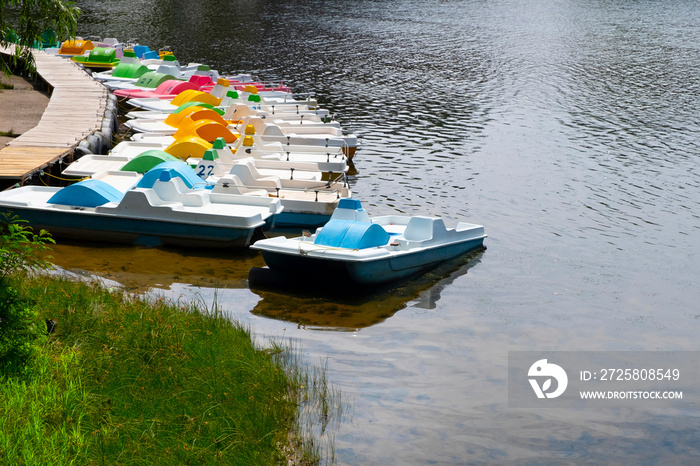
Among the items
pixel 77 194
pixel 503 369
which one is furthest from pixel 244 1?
pixel 503 369

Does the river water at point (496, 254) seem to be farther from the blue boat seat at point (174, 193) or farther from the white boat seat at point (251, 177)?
the white boat seat at point (251, 177)

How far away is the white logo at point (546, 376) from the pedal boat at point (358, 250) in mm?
3327

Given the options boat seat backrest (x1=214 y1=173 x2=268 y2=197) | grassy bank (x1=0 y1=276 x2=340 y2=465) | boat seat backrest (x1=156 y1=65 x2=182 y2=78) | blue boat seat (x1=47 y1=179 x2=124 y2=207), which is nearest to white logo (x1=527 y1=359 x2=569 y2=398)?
grassy bank (x1=0 y1=276 x2=340 y2=465)

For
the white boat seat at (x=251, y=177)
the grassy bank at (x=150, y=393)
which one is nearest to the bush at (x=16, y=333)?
the grassy bank at (x=150, y=393)

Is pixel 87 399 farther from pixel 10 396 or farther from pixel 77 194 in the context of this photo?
pixel 77 194

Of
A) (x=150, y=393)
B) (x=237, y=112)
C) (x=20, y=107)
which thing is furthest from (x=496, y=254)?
(x=20, y=107)

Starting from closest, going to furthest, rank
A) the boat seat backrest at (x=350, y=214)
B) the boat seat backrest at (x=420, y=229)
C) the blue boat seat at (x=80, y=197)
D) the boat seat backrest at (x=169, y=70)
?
the boat seat backrest at (x=350, y=214) < the boat seat backrest at (x=420, y=229) < the blue boat seat at (x=80, y=197) < the boat seat backrest at (x=169, y=70)

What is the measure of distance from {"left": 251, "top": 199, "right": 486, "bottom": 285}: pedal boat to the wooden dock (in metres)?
6.94

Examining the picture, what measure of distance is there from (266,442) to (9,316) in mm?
3122

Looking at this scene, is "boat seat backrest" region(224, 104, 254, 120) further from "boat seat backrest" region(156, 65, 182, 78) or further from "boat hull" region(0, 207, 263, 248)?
"boat hull" region(0, 207, 263, 248)

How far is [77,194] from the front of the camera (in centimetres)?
1512

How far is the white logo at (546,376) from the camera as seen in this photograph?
33.8 feet

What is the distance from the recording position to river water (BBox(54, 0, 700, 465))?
9.35 metres

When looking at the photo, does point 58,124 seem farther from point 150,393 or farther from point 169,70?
point 150,393
